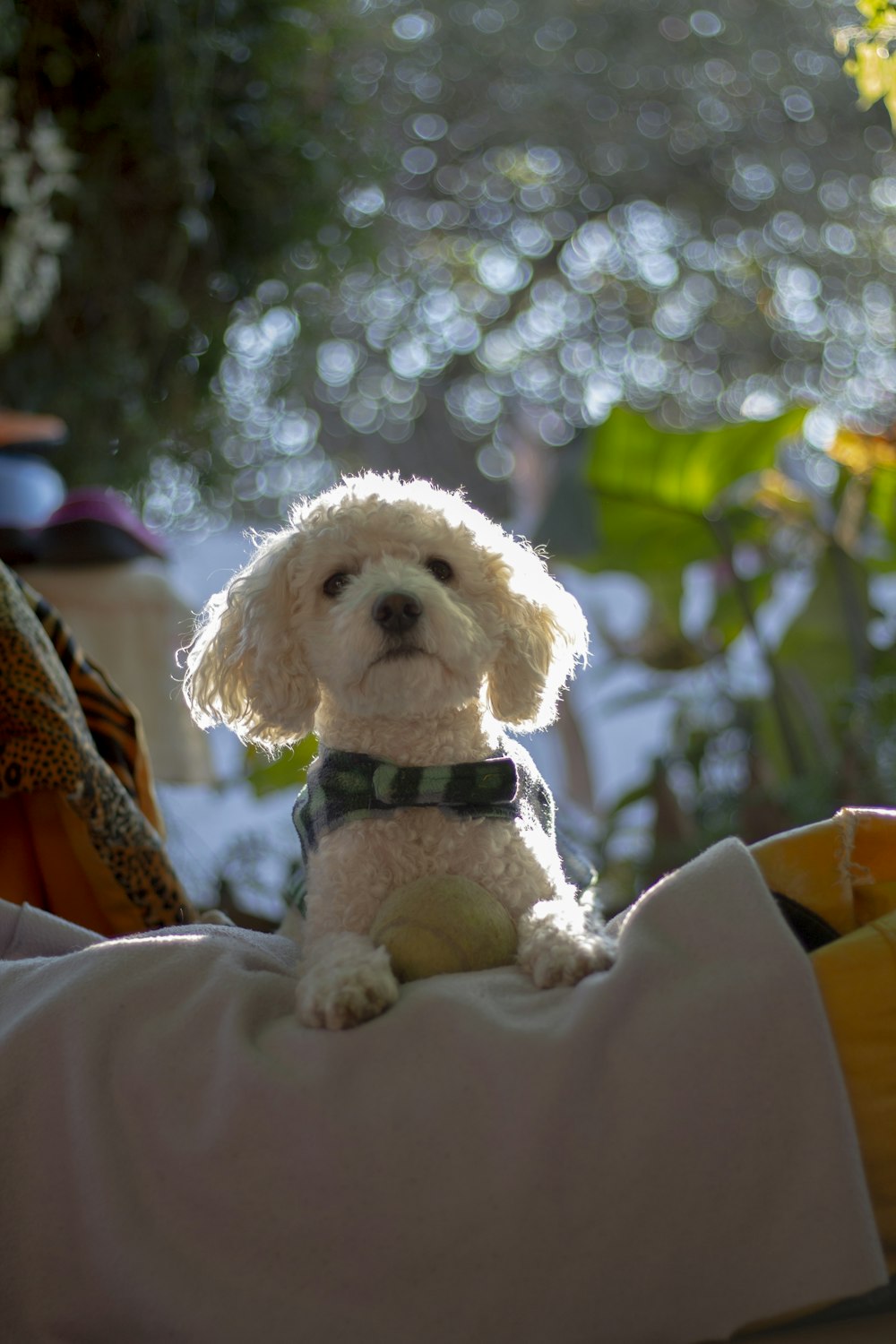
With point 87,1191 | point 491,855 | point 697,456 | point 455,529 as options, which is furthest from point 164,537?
point 87,1191

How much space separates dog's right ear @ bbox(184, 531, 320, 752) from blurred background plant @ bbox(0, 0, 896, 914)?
1390 millimetres

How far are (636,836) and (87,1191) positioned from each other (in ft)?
8.64

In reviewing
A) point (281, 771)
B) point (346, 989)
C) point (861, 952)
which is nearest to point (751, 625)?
point (281, 771)

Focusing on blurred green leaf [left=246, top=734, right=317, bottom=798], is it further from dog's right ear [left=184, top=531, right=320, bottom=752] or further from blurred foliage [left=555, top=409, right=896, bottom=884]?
dog's right ear [left=184, top=531, right=320, bottom=752]

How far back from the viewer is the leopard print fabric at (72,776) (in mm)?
1431

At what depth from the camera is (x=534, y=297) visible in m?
4.15

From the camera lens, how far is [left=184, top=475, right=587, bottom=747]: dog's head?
1314 millimetres

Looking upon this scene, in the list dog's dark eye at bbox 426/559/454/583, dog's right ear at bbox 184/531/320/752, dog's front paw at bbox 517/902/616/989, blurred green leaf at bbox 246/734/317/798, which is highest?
dog's dark eye at bbox 426/559/454/583

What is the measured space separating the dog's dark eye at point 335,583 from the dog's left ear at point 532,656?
20 centimetres

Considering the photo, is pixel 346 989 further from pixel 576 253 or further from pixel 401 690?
pixel 576 253

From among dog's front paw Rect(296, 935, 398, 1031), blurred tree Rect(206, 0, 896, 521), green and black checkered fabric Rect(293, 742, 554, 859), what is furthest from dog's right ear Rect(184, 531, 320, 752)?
blurred tree Rect(206, 0, 896, 521)

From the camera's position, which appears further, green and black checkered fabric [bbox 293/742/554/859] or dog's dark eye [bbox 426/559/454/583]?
dog's dark eye [bbox 426/559/454/583]

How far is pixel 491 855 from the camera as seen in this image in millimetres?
1243

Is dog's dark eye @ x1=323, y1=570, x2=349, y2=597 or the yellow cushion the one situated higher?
dog's dark eye @ x1=323, y1=570, x2=349, y2=597
